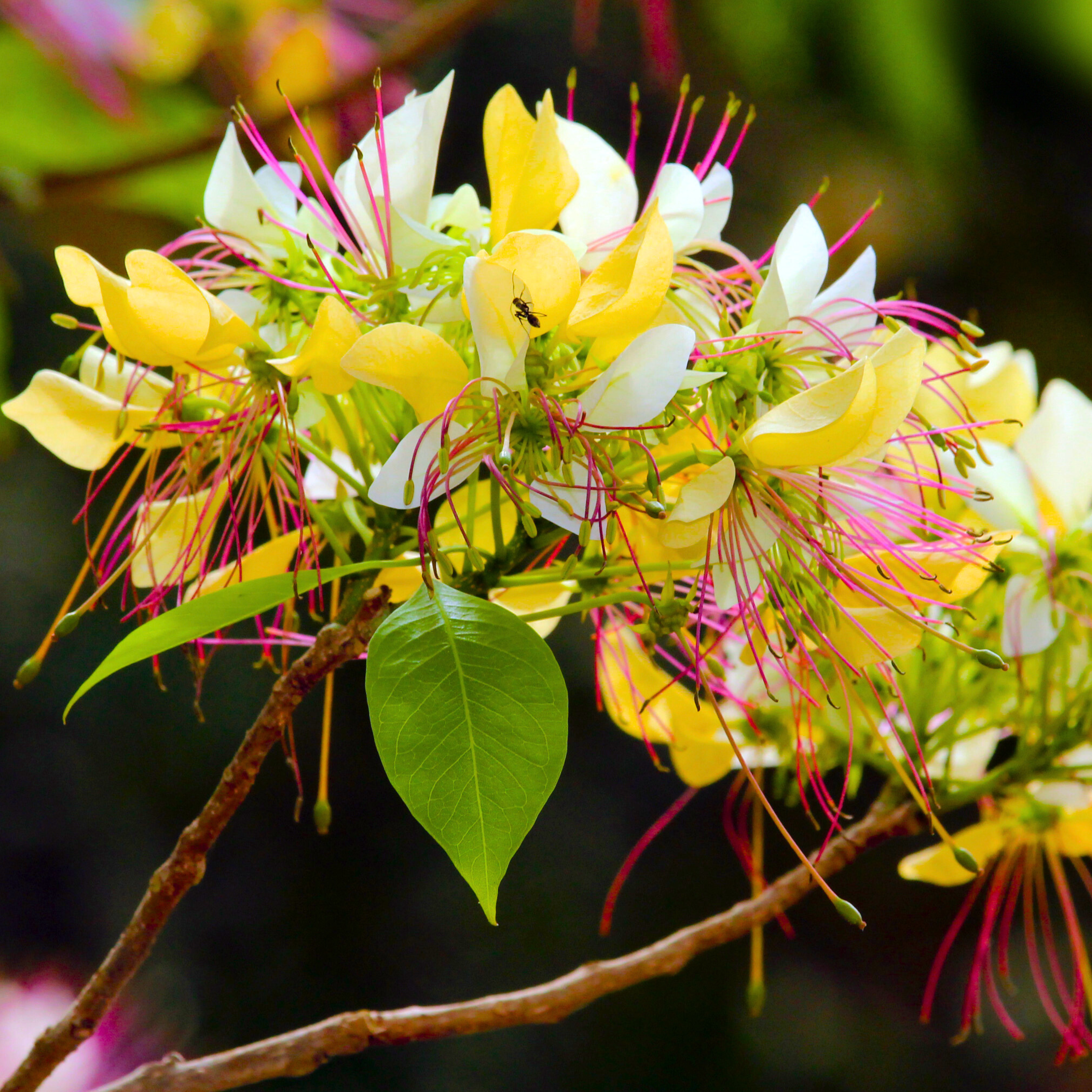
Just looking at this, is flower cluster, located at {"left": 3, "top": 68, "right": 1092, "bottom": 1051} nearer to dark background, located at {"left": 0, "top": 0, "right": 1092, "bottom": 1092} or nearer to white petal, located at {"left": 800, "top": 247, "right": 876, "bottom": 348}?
white petal, located at {"left": 800, "top": 247, "right": 876, "bottom": 348}

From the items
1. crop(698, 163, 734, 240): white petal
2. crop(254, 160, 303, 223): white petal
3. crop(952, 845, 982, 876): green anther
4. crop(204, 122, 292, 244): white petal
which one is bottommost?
crop(952, 845, 982, 876): green anther

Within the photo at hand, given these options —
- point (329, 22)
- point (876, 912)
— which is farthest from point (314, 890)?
point (329, 22)

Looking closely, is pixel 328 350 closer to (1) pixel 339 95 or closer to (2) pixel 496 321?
(2) pixel 496 321

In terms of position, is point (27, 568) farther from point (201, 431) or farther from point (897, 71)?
point (897, 71)

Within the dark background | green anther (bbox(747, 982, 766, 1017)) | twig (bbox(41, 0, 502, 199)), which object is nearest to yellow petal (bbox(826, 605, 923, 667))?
green anther (bbox(747, 982, 766, 1017))

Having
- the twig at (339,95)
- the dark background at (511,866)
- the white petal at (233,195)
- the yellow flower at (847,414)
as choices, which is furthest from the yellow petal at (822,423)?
the dark background at (511,866)
